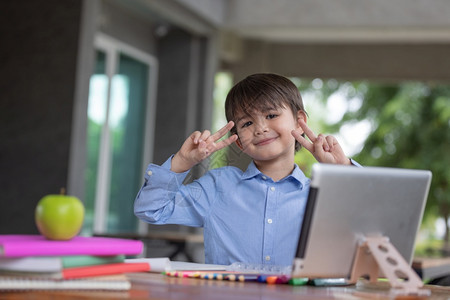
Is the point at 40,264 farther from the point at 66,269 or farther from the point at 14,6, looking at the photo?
the point at 14,6

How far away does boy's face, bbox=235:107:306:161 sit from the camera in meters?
2.01

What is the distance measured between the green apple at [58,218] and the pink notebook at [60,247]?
0.06 feet

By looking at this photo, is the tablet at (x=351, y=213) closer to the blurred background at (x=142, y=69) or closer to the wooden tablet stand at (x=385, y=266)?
the wooden tablet stand at (x=385, y=266)

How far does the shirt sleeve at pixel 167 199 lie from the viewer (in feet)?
6.18

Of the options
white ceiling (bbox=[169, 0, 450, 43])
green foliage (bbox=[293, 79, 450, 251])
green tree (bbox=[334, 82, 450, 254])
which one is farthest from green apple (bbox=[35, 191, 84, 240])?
green tree (bbox=[334, 82, 450, 254])

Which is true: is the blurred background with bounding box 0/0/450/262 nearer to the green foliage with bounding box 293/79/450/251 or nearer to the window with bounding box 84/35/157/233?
the window with bounding box 84/35/157/233

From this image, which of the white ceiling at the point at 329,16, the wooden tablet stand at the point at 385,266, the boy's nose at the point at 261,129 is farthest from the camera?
the white ceiling at the point at 329,16

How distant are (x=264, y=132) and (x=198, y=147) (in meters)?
0.29

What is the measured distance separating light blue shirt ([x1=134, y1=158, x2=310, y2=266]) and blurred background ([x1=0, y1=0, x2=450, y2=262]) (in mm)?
65

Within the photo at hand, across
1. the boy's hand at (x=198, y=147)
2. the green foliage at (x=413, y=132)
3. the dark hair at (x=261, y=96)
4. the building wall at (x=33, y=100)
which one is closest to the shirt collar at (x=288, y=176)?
the dark hair at (x=261, y=96)

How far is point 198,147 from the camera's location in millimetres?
1776

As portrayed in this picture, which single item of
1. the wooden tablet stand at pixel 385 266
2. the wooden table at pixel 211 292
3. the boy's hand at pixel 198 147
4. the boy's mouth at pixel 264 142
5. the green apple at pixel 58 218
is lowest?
the wooden table at pixel 211 292

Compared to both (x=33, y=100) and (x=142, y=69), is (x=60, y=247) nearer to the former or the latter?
(x=33, y=100)

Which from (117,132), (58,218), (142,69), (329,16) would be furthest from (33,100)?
(58,218)
